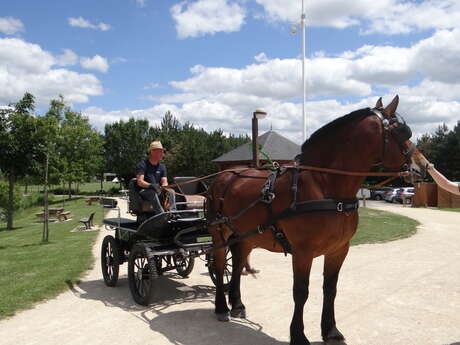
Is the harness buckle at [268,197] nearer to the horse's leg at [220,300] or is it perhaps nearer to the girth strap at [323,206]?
the girth strap at [323,206]

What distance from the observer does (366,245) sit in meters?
11.4

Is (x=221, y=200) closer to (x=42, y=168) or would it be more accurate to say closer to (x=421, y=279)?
(x=421, y=279)

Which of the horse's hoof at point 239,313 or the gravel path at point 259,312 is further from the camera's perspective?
the horse's hoof at point 239,313

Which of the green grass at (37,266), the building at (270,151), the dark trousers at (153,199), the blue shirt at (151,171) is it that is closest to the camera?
the dark trousers at (153,199)

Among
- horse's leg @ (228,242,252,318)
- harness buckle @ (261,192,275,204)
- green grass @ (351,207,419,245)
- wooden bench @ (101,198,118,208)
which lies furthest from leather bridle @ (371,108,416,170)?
green grass @ (351,207,419,245)

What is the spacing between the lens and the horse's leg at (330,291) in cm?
441

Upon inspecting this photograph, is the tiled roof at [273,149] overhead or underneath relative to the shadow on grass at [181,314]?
overhead

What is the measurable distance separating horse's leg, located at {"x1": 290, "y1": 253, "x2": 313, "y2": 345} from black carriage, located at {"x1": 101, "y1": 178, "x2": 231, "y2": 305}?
1.87m

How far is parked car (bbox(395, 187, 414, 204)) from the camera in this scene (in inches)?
1276

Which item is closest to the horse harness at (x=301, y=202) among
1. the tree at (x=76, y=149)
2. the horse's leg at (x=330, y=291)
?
the horse's leg at (x=330, y=291)

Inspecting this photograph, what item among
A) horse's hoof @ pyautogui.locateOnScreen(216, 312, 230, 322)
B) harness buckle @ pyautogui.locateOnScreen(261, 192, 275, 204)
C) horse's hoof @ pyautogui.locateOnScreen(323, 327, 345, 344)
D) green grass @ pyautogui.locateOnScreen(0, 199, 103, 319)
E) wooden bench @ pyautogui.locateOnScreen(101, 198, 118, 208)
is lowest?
green grass @ pyautogui.locateOnScreen(0, 199, 103, 319)

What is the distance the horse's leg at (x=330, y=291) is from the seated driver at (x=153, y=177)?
2.79 meters

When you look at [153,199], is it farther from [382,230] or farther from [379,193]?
[379,193]

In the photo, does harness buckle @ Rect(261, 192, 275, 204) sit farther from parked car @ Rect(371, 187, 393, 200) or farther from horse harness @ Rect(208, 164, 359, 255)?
parked car @ Rect(371, 187, 393, 200)
